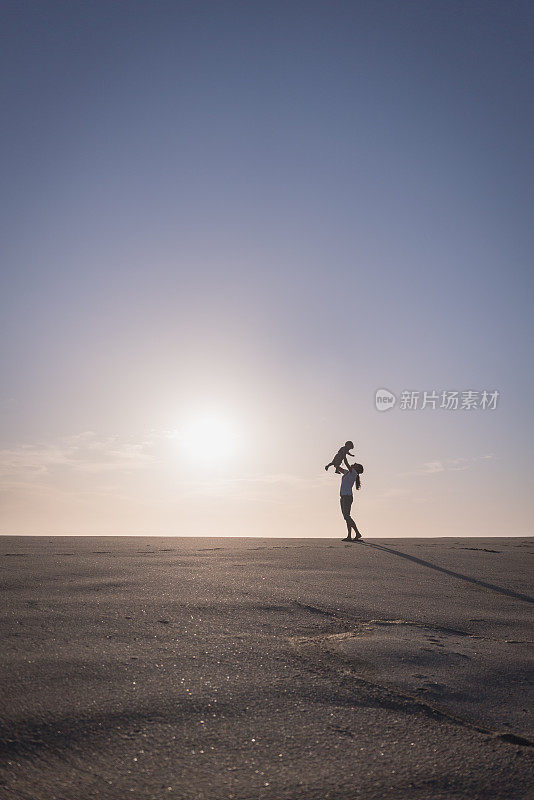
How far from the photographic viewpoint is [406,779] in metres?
1.72

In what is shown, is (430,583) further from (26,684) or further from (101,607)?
(26,684)

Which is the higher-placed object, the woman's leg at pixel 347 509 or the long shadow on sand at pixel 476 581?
the woman's leg at pixel 347 509

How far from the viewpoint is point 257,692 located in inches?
90.7

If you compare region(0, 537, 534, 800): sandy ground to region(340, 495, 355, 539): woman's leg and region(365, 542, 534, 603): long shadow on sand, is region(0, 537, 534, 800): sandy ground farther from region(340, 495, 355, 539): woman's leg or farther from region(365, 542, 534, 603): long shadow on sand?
region(340, 495, 355, 539): woman's leg

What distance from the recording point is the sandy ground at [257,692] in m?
1.70

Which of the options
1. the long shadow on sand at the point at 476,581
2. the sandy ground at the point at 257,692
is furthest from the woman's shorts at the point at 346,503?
the sandy ground at the point at 257,692

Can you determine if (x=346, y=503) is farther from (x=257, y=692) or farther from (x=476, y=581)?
(x=257, y=692)

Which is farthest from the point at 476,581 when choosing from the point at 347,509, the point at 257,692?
the point at 347,509

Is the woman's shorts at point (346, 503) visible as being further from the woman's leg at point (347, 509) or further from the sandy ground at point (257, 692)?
the sandy ground at point (257, 692)

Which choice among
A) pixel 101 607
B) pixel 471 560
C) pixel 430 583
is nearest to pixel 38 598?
pixel 101 607

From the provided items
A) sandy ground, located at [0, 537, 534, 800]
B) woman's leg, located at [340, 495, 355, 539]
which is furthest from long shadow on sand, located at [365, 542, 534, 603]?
woman's leg, located at [340, 495, 355, 539]

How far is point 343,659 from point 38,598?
7.10 feet

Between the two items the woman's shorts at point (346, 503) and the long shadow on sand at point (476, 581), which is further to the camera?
the woman's shorts at point (346, 503)

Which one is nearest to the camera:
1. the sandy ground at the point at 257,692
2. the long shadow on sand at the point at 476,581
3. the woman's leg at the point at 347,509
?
the sandy ground at the point at 257,692
